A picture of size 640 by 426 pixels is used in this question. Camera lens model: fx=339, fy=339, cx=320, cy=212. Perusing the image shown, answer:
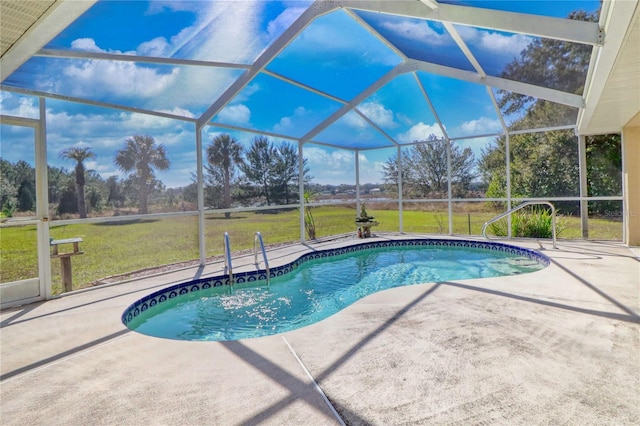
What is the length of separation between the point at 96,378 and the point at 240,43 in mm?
4801

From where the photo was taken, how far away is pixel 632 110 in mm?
5895

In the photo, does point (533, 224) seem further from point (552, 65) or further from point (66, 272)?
point (66, 272)

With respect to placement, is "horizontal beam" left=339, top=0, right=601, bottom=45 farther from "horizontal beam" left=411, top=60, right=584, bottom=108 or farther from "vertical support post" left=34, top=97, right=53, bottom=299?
"vertical support post" left=34, top=97, right=53, bottom=299

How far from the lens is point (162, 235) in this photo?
7.50 metres

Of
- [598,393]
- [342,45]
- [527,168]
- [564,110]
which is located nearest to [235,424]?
[598,393]

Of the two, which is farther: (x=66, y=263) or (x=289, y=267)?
(x=289, y=267)

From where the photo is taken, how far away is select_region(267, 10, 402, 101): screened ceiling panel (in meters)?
5.68

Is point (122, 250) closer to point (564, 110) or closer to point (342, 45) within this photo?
point (342, 45)

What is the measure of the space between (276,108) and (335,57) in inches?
79.0

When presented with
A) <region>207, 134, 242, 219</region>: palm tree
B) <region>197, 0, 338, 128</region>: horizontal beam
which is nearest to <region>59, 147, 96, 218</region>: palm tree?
<region>197, 0, 338, 128</region>: horizontal beam

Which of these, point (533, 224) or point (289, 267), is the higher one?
point (533, 224)

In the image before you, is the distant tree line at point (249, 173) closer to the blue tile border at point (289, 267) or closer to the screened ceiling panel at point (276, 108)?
the screened ceiling panel at point (276, 108)

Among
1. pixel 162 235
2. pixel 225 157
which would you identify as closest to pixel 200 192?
pixel 162 235

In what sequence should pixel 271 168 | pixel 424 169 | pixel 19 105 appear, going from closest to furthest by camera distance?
pixel 19 105 → pixel 271 168 → pixel 424 169
